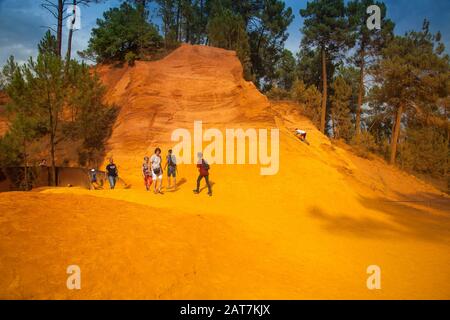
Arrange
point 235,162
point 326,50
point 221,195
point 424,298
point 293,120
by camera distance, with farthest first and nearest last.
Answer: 1. point 326,50
2. point 293,120
3. point 235,162
4. point 221,195
5. point 424,298

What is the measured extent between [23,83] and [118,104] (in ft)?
17.5

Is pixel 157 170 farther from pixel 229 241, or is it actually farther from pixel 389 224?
pixel 389 224

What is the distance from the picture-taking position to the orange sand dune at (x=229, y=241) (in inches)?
186

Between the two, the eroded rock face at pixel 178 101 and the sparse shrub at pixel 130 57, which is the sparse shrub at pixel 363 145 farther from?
the sparse shrub at pixel 130 57

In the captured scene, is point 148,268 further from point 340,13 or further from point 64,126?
point 340,13

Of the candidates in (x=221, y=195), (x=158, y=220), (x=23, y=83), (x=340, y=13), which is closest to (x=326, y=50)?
(x=340, y=13)

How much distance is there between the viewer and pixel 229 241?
7051 millimetres

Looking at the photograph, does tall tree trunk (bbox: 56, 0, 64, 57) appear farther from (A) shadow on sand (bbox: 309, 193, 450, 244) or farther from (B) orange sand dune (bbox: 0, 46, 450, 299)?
(A) shadow on sand (bbox: 309, 193, 450, 244)

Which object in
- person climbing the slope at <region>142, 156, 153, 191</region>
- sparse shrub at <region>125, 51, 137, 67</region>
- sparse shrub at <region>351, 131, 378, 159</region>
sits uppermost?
sparse shrub at <region>125, 51, 137, 67</region>

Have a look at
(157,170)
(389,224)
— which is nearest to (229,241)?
(157,170)

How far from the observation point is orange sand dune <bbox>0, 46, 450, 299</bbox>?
4.73 meters

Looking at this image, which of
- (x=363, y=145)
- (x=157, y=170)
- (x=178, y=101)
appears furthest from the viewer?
(x=363, y=145)

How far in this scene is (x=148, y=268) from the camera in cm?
515

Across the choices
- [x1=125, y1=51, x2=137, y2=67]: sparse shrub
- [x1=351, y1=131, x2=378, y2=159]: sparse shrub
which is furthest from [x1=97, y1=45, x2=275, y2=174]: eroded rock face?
[x1=351, y1=131, x2=378, y2=159]: sparse shrub
